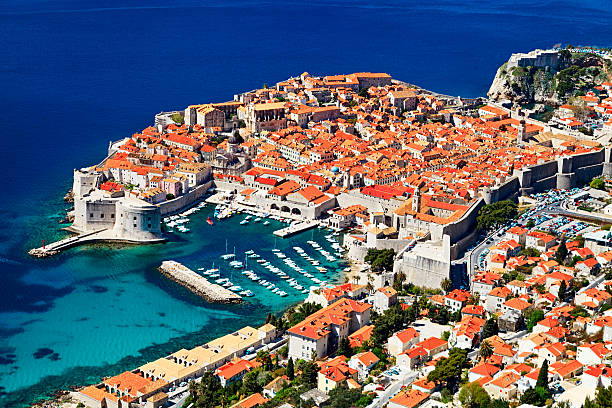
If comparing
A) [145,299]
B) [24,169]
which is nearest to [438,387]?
[145,299]

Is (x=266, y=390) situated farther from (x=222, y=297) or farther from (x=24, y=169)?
(x=24, y=169)

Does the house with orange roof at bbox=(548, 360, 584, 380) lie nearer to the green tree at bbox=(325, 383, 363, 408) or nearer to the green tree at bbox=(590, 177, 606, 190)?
the green tree at bbox=(325, 383, 363, 408)

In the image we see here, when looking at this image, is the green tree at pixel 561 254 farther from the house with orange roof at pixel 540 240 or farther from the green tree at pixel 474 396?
the green tree at pixel 474 396

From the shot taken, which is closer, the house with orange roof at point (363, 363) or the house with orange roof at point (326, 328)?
the house with orange roof at point (363, 363)

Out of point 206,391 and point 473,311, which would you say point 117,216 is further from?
point 473,311

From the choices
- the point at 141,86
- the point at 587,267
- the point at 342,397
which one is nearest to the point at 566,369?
the point at 342,397

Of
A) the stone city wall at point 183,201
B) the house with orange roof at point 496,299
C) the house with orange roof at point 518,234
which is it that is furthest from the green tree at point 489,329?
the stone city wall at point 183,201

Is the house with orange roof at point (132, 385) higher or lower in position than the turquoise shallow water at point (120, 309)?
higher
